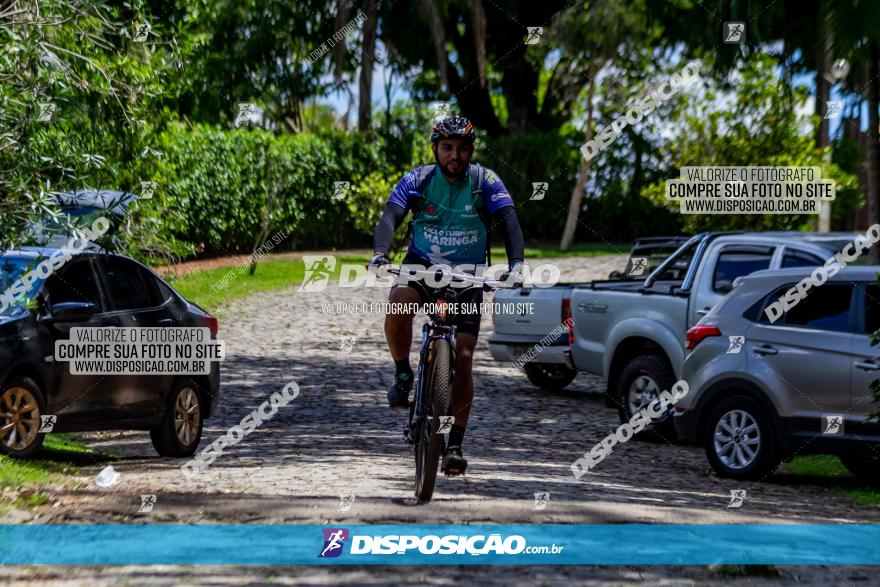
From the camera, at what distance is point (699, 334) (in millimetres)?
11828

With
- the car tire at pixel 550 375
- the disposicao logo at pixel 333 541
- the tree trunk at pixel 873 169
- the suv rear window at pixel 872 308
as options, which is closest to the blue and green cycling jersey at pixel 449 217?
the disposicao logo at pixel 333 541

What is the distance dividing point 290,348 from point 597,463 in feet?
33.7

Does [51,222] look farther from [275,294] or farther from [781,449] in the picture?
[275,294]

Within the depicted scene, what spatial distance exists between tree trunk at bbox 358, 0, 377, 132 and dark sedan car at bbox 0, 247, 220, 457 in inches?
1287

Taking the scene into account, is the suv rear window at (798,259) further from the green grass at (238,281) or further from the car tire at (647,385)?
the green grass at (238,281)

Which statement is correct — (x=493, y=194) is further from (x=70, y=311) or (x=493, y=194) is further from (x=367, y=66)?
(x=367, y=66)

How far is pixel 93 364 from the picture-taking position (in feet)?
35.6

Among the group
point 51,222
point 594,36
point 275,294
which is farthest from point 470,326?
point 594,36

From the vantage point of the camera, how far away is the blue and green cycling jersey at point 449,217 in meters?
8.98

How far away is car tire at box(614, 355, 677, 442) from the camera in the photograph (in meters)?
13.9

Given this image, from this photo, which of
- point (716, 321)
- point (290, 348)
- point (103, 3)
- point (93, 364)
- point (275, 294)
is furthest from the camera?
point (275, 294)

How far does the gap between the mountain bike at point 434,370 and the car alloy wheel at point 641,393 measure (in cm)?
552

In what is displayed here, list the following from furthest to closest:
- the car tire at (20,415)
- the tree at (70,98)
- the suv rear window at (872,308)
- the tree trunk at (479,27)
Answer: the tree trunk at (479,27)
the tree at (70,98)
the suv rear window at (872,308)
the car tire at (20,415)

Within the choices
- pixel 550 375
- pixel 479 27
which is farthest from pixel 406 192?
pixel 479 27
